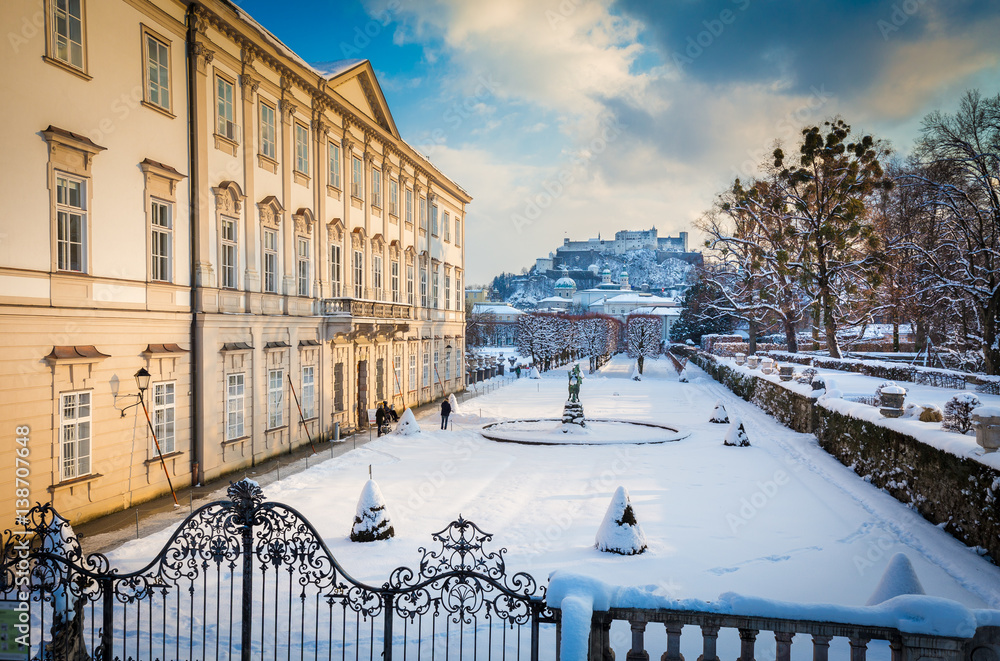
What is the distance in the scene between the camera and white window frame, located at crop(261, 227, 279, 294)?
1854 cm

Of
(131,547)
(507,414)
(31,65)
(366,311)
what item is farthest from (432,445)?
(31,65)

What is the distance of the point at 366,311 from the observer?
2348cm

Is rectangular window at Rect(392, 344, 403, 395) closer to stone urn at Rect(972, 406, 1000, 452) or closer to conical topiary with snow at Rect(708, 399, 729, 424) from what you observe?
conical topiary with snow at Rect(708, 399, 729, 424)

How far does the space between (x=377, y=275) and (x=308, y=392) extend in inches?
303

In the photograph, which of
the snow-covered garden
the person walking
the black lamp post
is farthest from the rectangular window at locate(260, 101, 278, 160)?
the person walking

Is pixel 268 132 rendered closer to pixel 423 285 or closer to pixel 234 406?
pixel 234 406

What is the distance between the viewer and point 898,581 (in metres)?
6.93

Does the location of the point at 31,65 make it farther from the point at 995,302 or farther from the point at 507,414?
the point at 995,302

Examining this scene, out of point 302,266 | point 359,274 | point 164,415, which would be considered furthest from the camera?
point 359,274

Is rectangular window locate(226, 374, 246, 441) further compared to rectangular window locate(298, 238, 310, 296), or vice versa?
rectangular window locate(298, 238, 310, 296)

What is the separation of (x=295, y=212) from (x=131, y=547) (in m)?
12.4

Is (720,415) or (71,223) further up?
(71,223)

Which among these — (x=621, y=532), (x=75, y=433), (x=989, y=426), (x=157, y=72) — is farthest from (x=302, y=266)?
(x=989, y=426)

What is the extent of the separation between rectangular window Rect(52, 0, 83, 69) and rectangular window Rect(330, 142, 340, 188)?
11.0 metres
